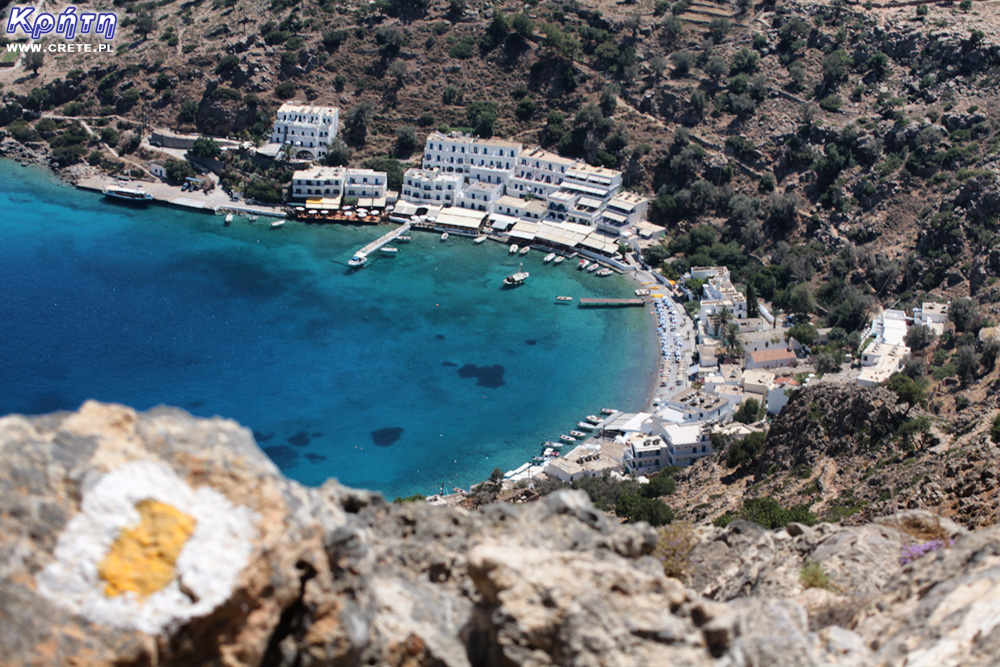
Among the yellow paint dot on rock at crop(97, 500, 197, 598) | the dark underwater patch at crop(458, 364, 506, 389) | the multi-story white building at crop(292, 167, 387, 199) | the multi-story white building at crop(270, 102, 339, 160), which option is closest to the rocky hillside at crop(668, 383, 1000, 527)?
the dark underwater patch at crop(458, 364, 506, 389)

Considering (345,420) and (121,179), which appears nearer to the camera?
(345,420)

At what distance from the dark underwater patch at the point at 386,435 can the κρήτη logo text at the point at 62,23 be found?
76.3 meters

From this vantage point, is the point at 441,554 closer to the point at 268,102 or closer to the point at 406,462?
the point at 406,462

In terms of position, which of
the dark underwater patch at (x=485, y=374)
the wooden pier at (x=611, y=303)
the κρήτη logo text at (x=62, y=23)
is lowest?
the dark underwater patch at (x=485, y=374)

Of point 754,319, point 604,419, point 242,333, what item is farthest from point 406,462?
point 754,319

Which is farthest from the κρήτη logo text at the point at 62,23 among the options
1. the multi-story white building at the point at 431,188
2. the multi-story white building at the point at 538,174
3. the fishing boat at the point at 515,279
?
the fishing boat at the point at 515,279

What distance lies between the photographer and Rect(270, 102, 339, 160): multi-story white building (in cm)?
9188

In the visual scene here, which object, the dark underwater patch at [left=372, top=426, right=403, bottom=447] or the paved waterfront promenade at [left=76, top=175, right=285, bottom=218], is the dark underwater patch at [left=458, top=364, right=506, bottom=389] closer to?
the dark underwater patch at [left=372, top=426, right=403, bottom=447]

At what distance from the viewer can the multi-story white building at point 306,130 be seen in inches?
3617

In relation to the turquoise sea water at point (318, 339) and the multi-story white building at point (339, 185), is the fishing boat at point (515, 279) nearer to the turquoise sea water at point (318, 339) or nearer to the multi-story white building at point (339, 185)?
the turquoise sea water at point (318, 339)

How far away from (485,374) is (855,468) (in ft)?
104

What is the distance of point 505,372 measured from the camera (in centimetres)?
6275

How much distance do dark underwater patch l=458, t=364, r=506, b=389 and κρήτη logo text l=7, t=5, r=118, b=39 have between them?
72.5m

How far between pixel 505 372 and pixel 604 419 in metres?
8.98
